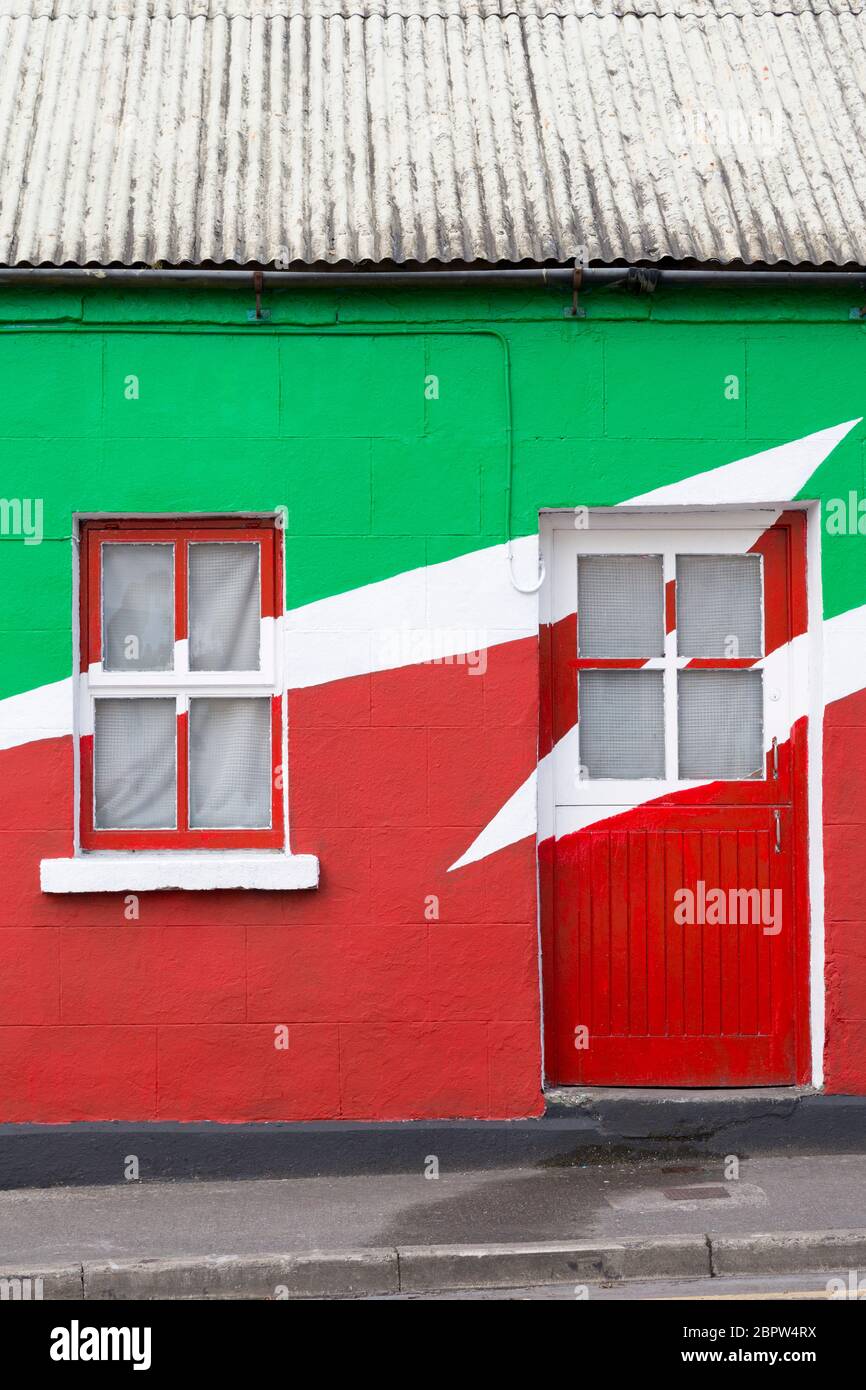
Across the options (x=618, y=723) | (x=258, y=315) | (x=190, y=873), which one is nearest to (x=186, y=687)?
(x=190, y=873)

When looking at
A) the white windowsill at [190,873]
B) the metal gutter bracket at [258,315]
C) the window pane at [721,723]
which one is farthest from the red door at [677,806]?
the metal gutter bracket at [258,315]

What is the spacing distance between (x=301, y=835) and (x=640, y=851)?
157cm

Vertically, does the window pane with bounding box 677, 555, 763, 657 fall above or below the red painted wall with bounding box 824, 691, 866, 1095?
above

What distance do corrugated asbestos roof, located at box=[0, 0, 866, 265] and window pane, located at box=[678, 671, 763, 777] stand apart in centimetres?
191

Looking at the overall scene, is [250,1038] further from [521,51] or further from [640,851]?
[521,51]

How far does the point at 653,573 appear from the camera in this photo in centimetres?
660

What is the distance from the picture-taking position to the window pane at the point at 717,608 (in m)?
6.59

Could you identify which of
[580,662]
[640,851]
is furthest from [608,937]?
[580,662]

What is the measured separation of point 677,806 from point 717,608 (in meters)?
0.95

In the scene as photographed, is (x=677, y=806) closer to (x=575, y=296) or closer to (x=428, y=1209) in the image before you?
(x=428, y=1209)

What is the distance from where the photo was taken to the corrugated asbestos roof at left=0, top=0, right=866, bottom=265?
6.31m

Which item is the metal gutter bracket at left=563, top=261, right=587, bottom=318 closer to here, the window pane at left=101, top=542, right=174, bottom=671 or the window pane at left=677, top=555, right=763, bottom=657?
the window pane at left=677, top=555, right=763, bottom=657

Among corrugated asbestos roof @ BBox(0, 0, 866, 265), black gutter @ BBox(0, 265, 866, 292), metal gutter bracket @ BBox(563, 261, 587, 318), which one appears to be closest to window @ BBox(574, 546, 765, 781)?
metal gutter bracket @ BBox(563, 261, 587, 318)

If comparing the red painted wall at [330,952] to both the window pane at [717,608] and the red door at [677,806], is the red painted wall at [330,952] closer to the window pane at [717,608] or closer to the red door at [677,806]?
the red door at [677,806]
